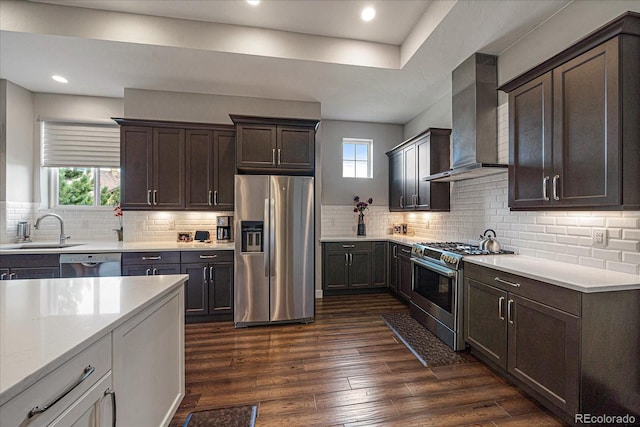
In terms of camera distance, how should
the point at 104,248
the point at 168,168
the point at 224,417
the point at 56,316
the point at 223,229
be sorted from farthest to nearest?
1. the point at 223,229
2. the point at 168,168
3. the point at 104,248
4. the point at 224,417
5. the point at 56,316

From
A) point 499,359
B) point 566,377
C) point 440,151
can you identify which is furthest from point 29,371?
point 440,151

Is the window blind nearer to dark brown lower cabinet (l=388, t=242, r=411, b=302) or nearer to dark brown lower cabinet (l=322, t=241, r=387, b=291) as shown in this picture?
dark brown lower cabinet (l=322, t=241, r=387, b=291)

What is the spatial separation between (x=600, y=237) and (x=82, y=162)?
234 inches

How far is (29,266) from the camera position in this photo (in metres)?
3.04

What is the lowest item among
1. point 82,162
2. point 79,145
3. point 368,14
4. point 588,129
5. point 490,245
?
point 490,245

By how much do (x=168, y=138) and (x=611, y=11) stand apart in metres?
4.41

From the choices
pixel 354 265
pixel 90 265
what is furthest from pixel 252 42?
pixel 354 265

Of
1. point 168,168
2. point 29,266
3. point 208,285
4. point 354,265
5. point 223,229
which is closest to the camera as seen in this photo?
point 29,266

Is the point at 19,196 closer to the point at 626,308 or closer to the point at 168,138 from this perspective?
the point at 168,138

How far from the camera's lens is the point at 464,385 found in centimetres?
212

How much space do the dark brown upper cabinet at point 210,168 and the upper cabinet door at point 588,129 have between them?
3.43 meters

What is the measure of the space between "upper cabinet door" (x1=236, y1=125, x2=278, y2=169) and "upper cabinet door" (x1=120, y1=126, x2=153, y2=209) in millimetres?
1264

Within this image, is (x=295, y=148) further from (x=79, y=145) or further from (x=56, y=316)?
(x=79, y=145)

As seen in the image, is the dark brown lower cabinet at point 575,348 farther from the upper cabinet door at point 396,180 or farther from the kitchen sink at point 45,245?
the kitchen sink at point 45,245
